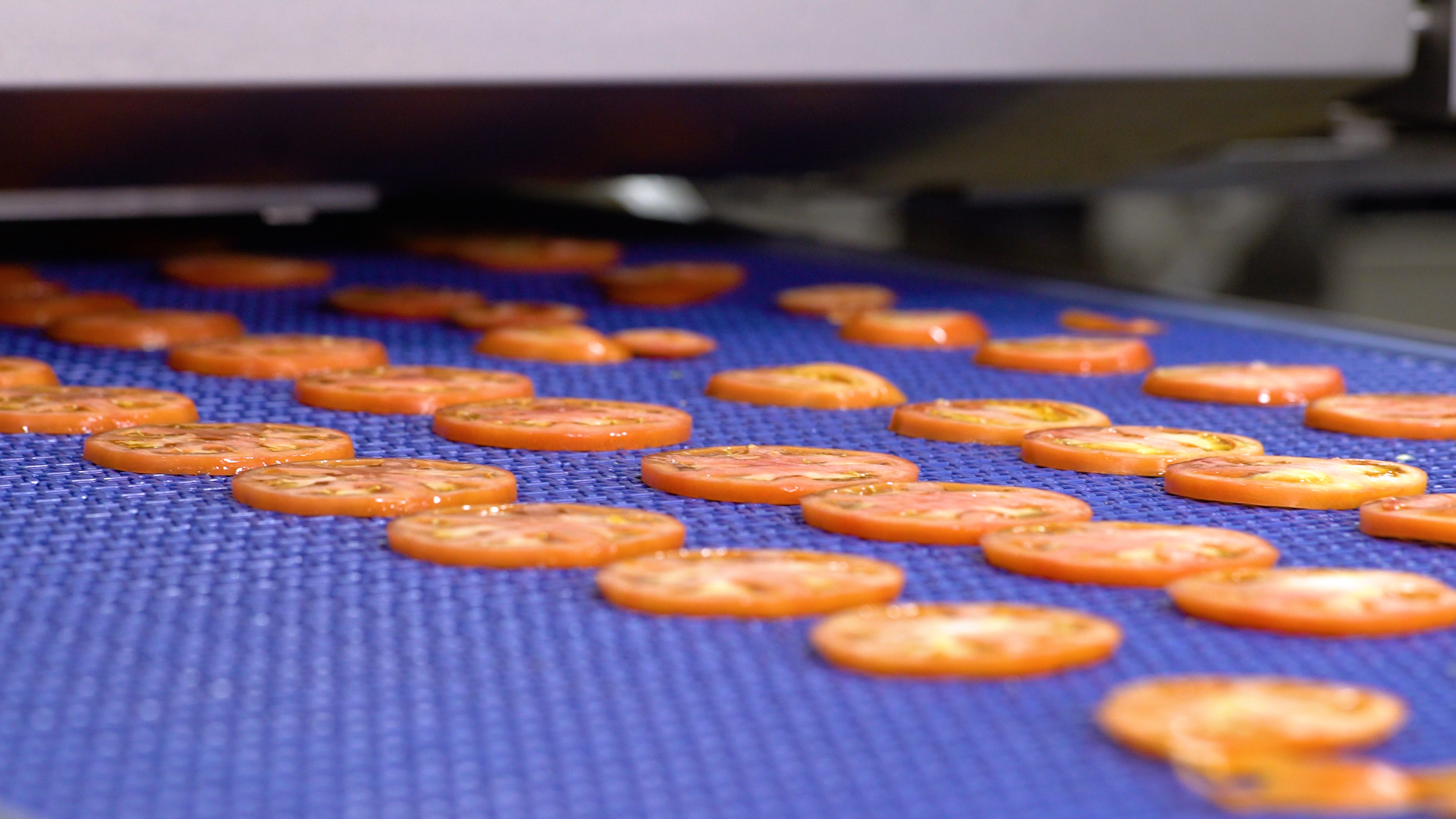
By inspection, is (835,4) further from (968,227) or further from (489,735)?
(489,735)

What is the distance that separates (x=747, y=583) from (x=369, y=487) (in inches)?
13.4

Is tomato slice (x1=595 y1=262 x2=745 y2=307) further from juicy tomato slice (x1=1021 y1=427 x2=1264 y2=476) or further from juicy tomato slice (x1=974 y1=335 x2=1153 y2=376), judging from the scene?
juicy tomato slice (x1=1021 y1=427 x2=1264 y2=476)

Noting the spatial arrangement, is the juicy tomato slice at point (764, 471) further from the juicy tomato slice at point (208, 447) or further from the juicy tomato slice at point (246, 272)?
the juicy tomato slice at point (246, 272)

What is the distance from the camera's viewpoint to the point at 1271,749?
29.4 inches

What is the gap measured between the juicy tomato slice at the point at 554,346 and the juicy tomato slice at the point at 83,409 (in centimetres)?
41

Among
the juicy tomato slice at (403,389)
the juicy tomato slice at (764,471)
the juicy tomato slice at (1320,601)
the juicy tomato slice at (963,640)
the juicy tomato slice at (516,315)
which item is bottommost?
the juicy tomato slice at (516,315)

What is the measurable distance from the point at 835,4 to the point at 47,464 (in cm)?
124

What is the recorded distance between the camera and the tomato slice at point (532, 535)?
1058mm

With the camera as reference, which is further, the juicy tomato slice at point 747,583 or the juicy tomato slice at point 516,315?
the juicy tomato slice at point 516,315

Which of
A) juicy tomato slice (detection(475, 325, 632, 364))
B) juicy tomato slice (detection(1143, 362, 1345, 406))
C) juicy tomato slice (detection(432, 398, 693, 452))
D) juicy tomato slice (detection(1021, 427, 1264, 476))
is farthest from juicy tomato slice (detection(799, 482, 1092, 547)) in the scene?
juicy tomato slice (detection(475, 325, 632, 364))

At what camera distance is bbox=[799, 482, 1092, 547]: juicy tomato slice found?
3.68ft

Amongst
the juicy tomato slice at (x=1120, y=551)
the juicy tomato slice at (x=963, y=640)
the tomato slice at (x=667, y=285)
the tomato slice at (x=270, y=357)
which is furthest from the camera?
the tomato slice at (x=667, y=285)

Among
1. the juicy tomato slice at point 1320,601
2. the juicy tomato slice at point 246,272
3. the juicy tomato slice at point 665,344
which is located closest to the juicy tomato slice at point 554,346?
the juicy tomato slice at point 665,344

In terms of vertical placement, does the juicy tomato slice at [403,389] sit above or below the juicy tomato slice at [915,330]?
below
